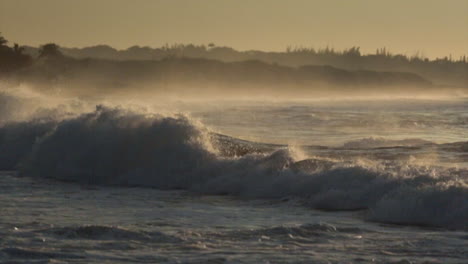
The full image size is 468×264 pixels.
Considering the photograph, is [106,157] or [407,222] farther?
[106,157]

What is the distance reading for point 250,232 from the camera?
12.9 meters

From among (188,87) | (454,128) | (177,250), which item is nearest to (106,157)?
(177,250)

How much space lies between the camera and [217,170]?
19.5 metres

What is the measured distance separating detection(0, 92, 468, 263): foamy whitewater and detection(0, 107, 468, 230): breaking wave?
29 millimetres

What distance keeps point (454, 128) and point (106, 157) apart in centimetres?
2652

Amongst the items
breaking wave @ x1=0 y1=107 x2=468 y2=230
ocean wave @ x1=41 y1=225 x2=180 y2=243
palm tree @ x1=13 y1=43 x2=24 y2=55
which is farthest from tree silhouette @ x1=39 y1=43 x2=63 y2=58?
ocean wave @ x1=41 y1=225 x2=180 y2=243

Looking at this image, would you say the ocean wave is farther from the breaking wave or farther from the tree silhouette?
the tree silhouette

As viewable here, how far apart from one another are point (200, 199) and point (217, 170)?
2648 mm

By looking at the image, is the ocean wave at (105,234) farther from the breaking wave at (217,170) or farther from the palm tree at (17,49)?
the palm tree at (17,49)

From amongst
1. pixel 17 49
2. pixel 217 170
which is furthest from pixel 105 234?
pixel 17 49

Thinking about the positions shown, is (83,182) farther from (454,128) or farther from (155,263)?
(454,128)

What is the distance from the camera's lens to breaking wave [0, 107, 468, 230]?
14641 millimetres

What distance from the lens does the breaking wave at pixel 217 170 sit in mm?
14641

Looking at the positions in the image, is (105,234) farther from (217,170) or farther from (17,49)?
(17,49)
